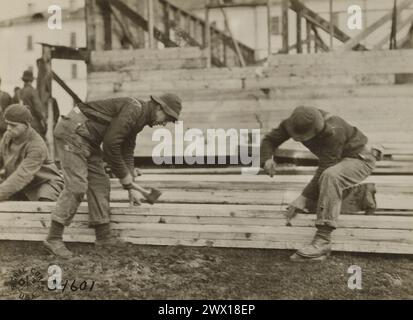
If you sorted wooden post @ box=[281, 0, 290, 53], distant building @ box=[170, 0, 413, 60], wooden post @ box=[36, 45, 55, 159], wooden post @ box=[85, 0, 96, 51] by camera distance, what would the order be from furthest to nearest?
distant building @ box=[170, 0, 413, 60] < wooden post @ box=[36, 45, 55, 159] < wooden post @ box=[85, 0, 96, 51] < wooden post @ box=[281, 0, 290, 53]

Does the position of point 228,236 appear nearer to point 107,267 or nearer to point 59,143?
point 107,267

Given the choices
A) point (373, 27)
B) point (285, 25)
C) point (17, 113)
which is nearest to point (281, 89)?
point (285, 25)

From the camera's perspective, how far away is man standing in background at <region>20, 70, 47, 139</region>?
816 centimetres

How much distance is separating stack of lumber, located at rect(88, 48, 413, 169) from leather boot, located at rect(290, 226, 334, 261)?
8.09 feet

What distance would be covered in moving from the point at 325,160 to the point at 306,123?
488 millimetres

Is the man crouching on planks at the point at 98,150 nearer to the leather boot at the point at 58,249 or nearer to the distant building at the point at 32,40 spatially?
the leather boot at the point at 58,249

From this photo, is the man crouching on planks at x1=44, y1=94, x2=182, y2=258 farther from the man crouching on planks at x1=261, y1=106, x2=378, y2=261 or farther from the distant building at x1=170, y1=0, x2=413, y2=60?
the distant building at x1=170, y1=0, x2=413, y2=60

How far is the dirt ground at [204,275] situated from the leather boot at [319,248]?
0.22 ft

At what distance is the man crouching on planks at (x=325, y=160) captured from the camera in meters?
4.07

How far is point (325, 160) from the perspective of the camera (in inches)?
170

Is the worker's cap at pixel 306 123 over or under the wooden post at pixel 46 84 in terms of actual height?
under

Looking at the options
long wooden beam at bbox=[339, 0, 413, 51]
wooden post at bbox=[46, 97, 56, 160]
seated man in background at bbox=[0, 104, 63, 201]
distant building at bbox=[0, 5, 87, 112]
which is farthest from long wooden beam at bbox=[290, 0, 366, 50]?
seated man in background at bbox=[0, 104, 63, 201]

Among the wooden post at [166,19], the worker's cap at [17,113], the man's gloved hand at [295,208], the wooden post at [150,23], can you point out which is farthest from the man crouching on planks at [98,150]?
the wooden post at [166,19]

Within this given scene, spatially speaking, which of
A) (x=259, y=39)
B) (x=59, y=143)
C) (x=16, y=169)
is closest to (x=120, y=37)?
(x=16, y=169)
